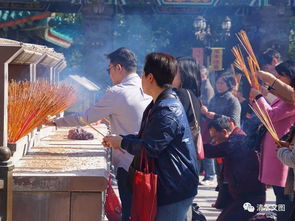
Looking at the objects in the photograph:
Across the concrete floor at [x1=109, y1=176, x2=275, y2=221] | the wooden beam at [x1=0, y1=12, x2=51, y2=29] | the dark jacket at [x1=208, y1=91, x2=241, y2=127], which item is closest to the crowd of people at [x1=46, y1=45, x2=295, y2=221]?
the concrete floor at [x1=109, y1=176, x2=275, y2=221]

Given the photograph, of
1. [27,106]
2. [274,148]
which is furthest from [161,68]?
[274,148]

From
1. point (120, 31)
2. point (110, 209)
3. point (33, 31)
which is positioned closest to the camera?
point (110, 209)

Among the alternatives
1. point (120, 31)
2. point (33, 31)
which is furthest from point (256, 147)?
point (120, 31)

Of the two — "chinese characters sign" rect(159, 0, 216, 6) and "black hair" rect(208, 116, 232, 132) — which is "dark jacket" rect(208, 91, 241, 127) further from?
"chinese characters sign" rect(159, 0, 216, 6)

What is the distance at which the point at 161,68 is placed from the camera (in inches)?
130

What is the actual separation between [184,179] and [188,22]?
19624 mm

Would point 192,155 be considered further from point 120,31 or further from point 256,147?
point 120,31

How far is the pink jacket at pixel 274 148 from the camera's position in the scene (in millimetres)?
4762

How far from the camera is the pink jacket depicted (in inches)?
187

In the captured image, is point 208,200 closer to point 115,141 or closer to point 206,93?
point 206,93

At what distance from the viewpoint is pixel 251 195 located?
514 centimetres

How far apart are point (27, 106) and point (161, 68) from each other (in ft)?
3.08

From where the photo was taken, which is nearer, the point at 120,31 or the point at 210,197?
the point at 210,197

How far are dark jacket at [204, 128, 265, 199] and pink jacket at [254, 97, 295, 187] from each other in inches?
10.1
